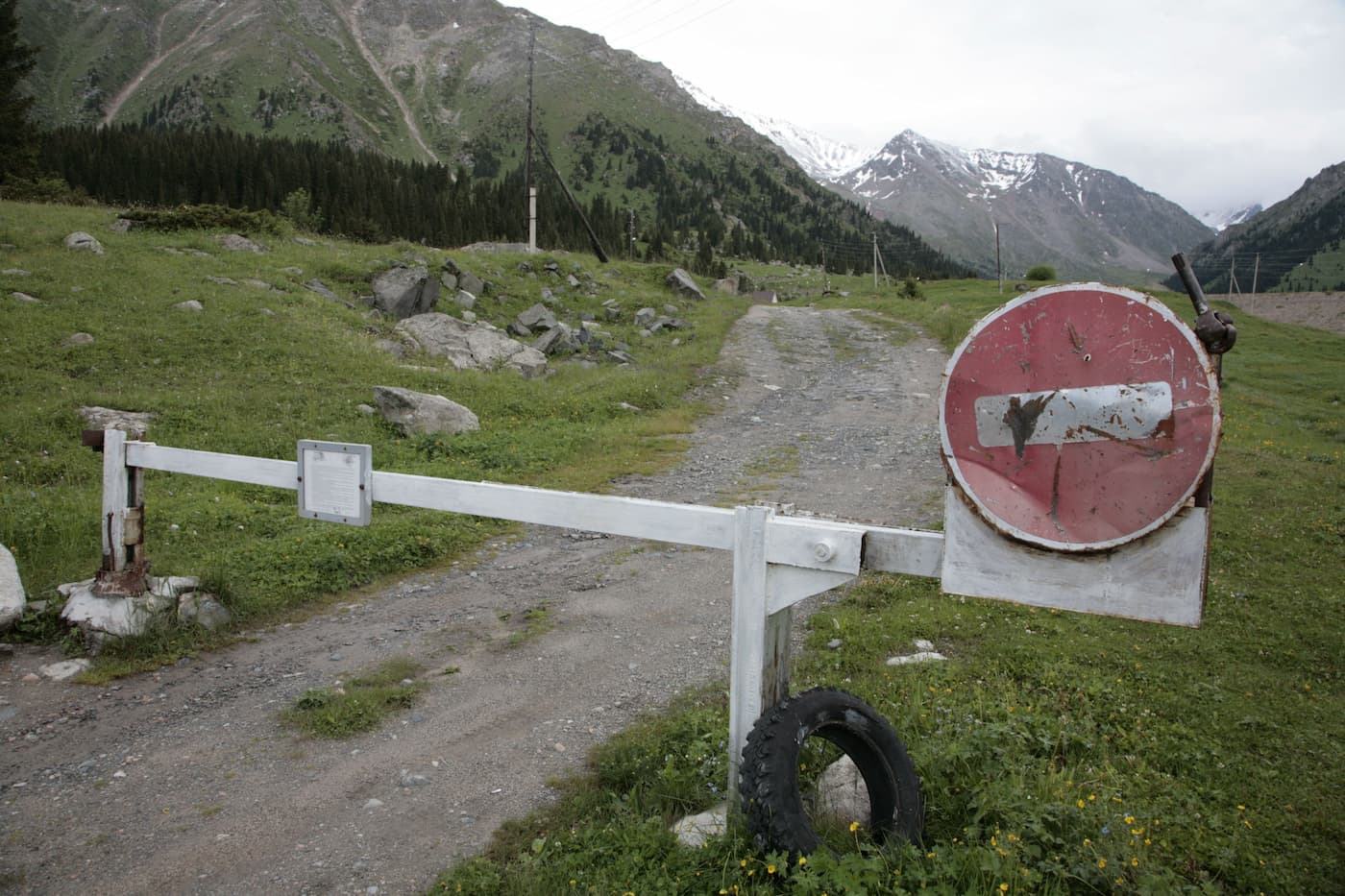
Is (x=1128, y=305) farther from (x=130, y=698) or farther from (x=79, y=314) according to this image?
(x=79, y=314)

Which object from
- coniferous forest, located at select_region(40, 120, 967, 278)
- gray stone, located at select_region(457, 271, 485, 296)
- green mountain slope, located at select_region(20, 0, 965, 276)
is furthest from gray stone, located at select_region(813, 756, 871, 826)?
green mountain slope, located at select_region(20, 0, 965, 276)

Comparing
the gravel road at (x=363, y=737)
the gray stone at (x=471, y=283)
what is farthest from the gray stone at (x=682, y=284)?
the gravel road at (x=363, y=737)

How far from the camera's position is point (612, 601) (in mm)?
7113

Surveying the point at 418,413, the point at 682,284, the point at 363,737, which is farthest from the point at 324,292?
the point at 682,284

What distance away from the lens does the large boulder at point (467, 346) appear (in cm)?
1848

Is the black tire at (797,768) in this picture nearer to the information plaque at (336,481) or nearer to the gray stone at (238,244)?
the information plaque at (336,481)

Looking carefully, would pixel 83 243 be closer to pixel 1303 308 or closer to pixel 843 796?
pixel 843 796

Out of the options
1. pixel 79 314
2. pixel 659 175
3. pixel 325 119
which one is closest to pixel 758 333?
pixel 79 314

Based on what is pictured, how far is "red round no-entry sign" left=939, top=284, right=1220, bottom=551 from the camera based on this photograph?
92.7 inches

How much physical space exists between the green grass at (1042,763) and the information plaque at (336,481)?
2129mm

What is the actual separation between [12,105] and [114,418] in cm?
3746

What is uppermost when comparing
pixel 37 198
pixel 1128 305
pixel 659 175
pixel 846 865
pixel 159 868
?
pixel 659 175

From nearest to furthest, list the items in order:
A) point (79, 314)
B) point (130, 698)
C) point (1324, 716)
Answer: point (1324, 716) → point (130, 698) → point (79, 314)

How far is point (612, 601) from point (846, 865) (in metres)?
4.52
